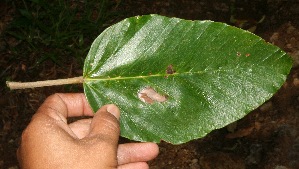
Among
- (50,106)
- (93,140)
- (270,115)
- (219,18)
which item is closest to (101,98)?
(93,140)

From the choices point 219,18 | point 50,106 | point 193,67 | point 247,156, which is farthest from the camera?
point 219,18

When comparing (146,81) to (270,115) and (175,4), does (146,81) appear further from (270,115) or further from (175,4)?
(175,4)

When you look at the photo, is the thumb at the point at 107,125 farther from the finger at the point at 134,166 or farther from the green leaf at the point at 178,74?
the finger at the point at 134,166

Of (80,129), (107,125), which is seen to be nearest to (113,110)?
(107,125)

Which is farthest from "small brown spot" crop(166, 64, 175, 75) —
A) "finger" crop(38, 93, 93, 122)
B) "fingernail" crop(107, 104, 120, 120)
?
"finger" crop(38, 93, 93, 122)

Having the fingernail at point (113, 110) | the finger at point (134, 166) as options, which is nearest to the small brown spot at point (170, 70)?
the fingernail at point (113, 110)
